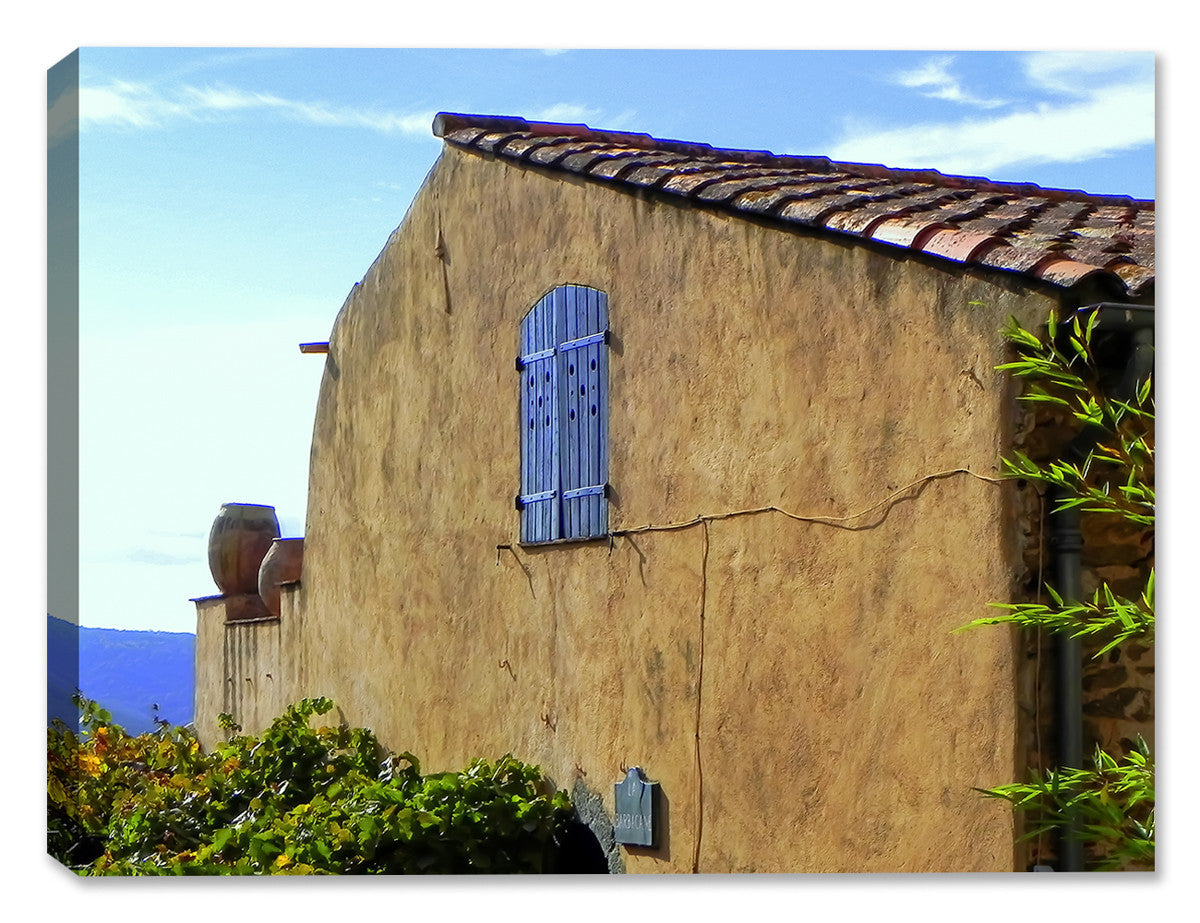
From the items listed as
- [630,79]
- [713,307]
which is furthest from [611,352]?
[630,79]

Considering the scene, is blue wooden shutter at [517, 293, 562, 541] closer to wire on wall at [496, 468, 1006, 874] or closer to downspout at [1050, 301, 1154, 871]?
wire on wall at [496, 468, 1006, 874]

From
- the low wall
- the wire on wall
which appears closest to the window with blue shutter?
the wire on wall

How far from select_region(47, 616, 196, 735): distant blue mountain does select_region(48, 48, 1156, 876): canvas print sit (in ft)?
0.12

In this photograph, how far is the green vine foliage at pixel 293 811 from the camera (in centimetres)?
582

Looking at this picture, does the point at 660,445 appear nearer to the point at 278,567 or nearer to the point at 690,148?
the point at 690,148

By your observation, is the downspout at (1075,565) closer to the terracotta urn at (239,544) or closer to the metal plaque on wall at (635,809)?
the metal plaque on wall at (635,809)

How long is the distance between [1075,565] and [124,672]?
449cm

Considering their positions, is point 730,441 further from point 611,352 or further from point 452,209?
point 452,209

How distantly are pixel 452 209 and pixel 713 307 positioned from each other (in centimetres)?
265

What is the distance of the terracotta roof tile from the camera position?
4.57m

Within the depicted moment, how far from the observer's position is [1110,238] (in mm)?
4891

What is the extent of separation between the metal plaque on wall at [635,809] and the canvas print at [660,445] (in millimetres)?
→ 23

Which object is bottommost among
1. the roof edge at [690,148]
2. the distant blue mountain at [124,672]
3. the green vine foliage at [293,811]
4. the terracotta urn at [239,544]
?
the green vine foliage at [293,811]

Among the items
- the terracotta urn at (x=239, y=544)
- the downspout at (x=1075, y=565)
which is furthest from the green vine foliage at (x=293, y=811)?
the terracotta urn at (x=239, y=544)
